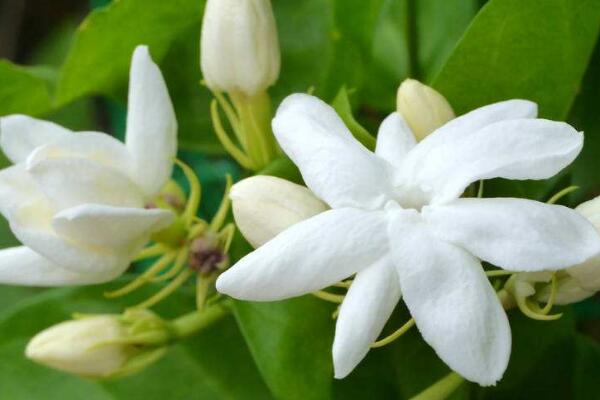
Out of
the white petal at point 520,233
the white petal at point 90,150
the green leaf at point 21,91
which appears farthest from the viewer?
the green leaf at point 21,91

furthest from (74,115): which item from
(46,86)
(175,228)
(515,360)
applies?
(515,360)

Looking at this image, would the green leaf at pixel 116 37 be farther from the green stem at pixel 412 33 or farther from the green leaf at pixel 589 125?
the green leaf at pixel 589 125

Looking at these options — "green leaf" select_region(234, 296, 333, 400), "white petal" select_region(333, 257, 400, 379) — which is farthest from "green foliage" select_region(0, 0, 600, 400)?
"white petal" select_region(333, 257, 400, 379)

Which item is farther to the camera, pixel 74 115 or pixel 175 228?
pixel 74 115

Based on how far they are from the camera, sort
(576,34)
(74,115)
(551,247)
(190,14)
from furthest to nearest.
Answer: (74,115), (190,14), (576,34), (551,247)

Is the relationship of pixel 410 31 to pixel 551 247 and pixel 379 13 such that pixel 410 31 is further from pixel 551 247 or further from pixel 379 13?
pixel 551 247

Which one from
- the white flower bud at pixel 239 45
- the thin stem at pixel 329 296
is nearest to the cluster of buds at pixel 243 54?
the white flower bud at pixel 239 45
